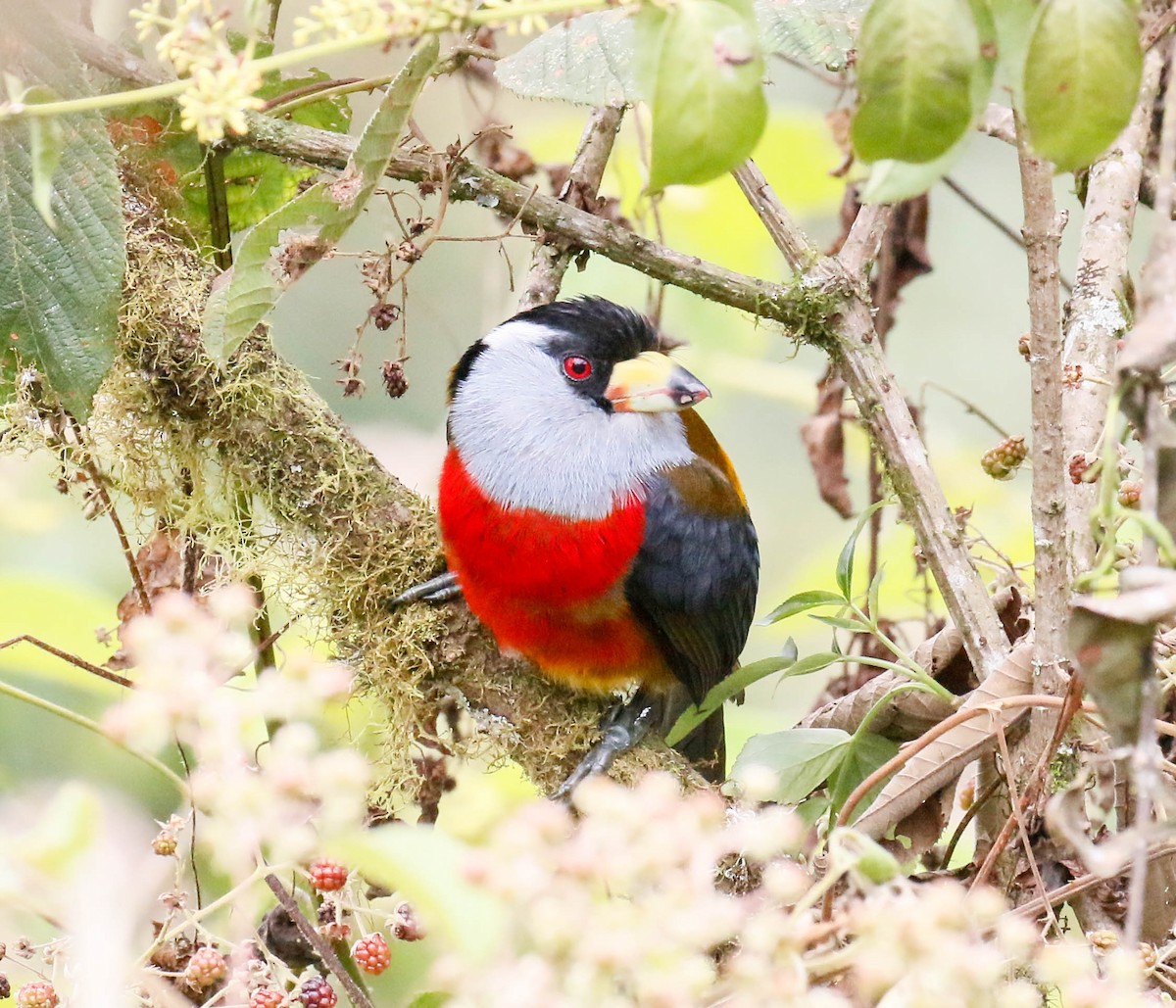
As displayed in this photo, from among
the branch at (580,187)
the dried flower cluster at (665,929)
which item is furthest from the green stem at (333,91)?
the dried flower cluster at (665,929)

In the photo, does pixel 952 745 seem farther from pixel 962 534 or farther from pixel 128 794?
pixel 128 794

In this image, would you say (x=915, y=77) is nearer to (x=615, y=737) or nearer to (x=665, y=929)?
(x=665, y=929)

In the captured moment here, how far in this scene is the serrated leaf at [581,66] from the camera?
1846 mm

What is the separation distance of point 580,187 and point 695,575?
30.4 inches

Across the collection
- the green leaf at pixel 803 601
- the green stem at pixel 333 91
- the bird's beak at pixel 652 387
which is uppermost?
the green stem at pixel 333 91

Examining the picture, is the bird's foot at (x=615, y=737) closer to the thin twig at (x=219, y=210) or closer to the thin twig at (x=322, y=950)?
the thin twig at (x=322, y=950)

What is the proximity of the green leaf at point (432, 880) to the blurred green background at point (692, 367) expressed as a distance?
1710mm

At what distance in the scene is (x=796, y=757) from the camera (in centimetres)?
182

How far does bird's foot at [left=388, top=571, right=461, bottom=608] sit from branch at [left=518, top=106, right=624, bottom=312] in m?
0.58

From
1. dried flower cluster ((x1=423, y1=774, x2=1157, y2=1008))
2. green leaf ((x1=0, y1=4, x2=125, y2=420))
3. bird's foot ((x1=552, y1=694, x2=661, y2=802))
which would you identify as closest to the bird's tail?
bird's foot ((x1=552, y1=694, x2=661, y2=802))

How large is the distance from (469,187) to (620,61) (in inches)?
17.5

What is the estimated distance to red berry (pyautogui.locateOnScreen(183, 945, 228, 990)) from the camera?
1502 mm

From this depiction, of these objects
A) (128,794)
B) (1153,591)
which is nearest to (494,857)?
(1153,591)

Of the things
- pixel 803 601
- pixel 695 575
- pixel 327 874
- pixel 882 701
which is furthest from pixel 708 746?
pixel 327 874
